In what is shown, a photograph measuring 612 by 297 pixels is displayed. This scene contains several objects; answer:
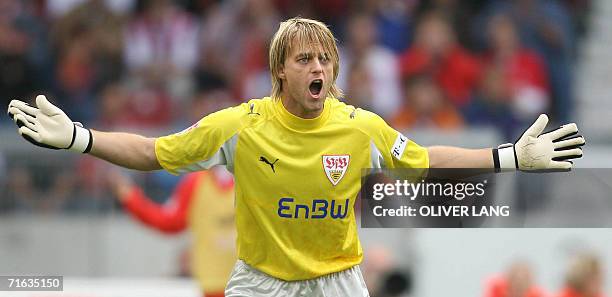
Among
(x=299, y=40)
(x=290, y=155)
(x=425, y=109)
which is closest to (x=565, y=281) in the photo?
(x=290, y=155)

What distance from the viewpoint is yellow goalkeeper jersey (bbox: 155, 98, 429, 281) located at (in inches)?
253

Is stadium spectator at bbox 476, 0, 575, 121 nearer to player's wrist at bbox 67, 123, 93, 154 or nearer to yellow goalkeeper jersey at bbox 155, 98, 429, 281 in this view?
yellow goalkeeper jersey at bbox 155, 98, 429, 281

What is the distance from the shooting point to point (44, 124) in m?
6.32

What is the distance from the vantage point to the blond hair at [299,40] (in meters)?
6.43

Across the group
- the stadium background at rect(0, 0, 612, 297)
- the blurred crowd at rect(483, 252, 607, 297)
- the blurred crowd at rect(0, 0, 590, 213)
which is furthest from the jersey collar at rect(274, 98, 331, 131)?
the blurred crowd at rect(0, 0, 590, 213)

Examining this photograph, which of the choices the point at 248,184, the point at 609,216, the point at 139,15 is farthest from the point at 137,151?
the point at 139,15

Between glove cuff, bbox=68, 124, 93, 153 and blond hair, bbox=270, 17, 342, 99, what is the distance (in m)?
0.95

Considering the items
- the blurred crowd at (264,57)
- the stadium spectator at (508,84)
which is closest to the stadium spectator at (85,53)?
the blurred crowd at (264,57)

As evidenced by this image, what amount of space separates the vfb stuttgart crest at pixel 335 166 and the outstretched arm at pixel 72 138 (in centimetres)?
84

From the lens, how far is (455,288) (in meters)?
9.42

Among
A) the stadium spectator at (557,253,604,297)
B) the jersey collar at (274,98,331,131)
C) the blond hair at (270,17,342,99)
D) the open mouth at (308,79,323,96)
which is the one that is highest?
the blond hair at (270,17,342,99)

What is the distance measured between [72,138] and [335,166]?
1.29m

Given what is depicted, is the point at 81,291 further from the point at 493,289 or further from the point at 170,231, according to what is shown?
the point at 493,289

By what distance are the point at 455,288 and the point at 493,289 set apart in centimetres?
31
